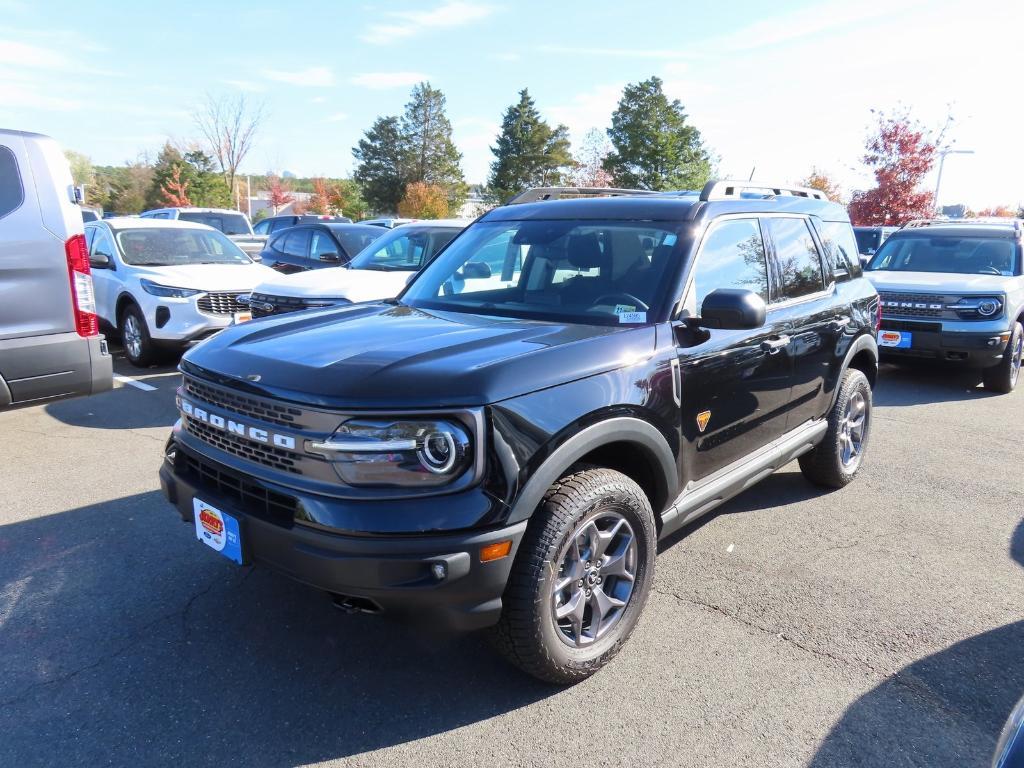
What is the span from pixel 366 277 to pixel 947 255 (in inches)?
285

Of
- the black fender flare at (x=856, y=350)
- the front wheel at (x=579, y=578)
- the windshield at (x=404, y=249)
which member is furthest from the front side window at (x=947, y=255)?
the front wheel at (x=579, y=578)

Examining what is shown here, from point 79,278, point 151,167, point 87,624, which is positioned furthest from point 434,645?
point 151,167

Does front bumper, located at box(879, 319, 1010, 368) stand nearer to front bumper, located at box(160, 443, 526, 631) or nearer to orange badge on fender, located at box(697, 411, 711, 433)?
orange badge on fender, located at box(697, 411, 711, 433)

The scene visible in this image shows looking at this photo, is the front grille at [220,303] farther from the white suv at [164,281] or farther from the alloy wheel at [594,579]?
the alloy wheel at [594,579]

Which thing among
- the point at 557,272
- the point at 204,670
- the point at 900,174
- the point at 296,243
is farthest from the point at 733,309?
the point at 900,174

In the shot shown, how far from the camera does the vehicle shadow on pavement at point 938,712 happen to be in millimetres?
2459

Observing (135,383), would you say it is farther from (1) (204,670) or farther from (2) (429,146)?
(2) (429,146)

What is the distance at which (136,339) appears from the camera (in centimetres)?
819

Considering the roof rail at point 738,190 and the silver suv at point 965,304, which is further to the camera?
the silver suv at point 965,304

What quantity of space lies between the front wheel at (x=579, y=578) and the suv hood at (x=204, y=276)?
20.8ft

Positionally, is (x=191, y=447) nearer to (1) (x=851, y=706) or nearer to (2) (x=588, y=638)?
(2) (x=588, y=638)

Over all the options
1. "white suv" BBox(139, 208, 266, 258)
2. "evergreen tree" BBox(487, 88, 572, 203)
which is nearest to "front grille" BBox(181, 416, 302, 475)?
"white suv" BBox(139, 208, 266, 258)

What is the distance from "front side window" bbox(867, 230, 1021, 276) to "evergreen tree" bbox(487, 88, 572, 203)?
147 feet

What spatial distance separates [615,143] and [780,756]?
48935 millimetres
